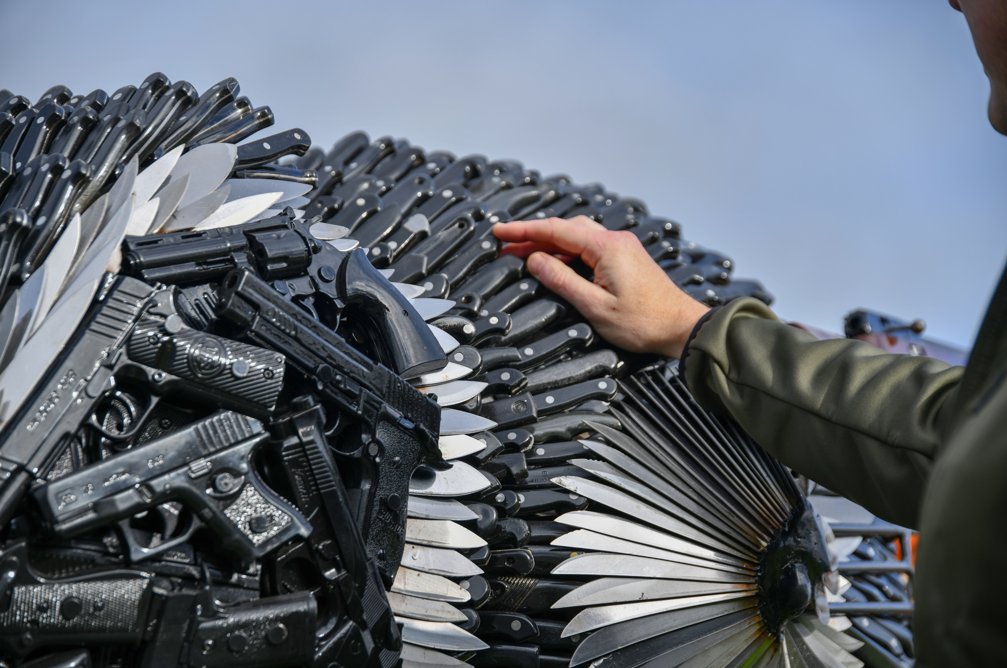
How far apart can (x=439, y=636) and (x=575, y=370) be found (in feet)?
2.67

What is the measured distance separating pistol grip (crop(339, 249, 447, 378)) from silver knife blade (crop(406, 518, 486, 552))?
1.12ft

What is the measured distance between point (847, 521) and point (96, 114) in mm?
2478

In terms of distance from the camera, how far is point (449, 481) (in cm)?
255

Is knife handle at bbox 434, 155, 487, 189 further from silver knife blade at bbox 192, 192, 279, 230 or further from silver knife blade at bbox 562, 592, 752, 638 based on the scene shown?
silver knife blade at bbox 562, 592, 752, 638

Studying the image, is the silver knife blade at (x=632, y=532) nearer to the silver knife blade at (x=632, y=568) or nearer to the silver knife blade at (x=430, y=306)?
the silver knife blade at (x=632, y=568)

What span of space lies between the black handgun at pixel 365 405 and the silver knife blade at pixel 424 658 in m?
0.17

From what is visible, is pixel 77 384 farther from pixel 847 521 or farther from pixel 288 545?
pixel 847 521

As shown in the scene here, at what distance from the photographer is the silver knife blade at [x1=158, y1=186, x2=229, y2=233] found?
2363 millimetres

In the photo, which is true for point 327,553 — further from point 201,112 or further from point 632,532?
point 201,112

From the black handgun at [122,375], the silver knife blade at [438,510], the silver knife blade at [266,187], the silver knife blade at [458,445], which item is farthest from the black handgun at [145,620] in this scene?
the silver knife blade at [266,187]

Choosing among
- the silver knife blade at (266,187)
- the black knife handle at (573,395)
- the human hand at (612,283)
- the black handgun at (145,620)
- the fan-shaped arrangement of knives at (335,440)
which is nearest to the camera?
the black handgun at (145,620)

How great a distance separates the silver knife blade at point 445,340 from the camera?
2.65 m

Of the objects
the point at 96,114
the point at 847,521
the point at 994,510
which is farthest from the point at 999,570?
the point at 847,521

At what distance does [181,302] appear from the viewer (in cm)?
217
